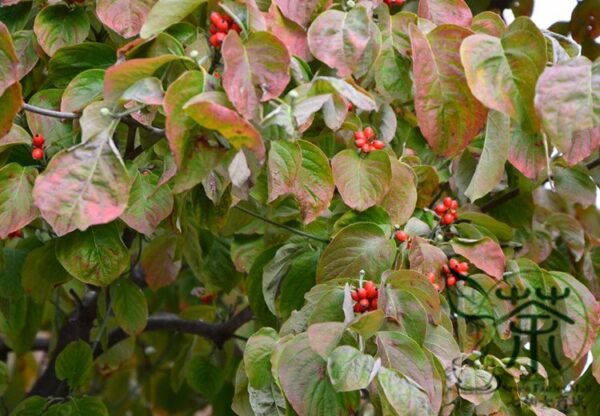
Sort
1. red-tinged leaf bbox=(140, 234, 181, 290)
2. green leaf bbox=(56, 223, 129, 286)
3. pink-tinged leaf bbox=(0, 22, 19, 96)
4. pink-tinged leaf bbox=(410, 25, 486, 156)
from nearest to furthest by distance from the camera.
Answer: pink-tinged leaf bbox=(0, 22, 19, 96) → pink-tinged leaf bbox=(410, 25, 486, 156) → green leaf bbox=(56, 223, 129, 286) → red-tinged leaf bbox=(140, 234, 181, 290)

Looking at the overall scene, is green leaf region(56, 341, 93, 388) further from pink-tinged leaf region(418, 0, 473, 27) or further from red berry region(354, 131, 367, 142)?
pink-tinged leaf region(418, 0, 473, 27)

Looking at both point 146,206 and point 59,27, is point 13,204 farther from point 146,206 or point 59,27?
point 59,27

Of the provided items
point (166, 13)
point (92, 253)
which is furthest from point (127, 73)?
point (92, 253)

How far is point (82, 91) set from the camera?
124cm

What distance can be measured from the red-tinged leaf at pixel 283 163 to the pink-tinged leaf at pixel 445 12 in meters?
0.33

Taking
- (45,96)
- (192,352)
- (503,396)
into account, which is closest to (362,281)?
(503,396)

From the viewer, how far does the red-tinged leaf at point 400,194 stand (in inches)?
52.8

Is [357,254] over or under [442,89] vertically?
under

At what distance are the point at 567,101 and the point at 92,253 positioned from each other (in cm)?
62

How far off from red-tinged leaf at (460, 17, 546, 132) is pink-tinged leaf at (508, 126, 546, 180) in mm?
65

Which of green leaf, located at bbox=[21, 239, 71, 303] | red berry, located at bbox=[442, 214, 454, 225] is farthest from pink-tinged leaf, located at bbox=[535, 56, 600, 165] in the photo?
green leaf, located at bbox=[21, 239, 71, 303]

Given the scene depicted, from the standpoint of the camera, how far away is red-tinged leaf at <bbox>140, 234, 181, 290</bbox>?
5.78 feet

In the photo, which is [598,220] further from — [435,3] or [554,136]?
[554,136]

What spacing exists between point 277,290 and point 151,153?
26 centimetres
